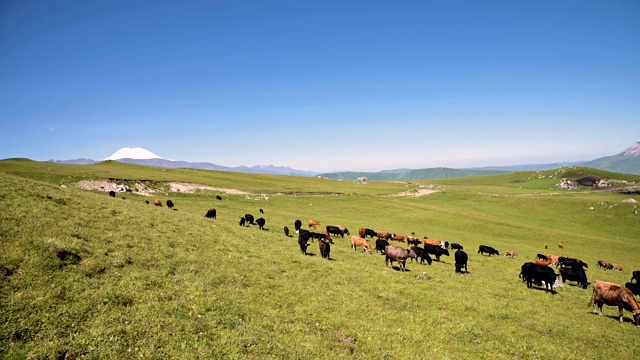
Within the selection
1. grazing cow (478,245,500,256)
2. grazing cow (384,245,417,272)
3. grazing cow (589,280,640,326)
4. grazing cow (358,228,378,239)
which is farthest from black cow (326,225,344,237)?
grazing cow (589,280,640,326)

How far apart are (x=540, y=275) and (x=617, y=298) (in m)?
4.88

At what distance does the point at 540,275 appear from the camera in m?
22.6

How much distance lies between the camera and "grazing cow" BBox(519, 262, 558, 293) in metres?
22.2

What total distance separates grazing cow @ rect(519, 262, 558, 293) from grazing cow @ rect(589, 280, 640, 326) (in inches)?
125

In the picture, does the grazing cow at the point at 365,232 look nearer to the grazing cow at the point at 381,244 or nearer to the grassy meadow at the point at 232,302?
the grazing cow at the point at 381,244

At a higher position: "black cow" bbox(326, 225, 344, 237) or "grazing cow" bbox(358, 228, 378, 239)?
"black cow" bbox(326, 225, 344, 237)

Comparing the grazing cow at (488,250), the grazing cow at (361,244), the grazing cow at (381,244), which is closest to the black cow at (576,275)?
the grazing cow at (488,250)

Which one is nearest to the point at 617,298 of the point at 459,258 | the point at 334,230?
the point at 459,258

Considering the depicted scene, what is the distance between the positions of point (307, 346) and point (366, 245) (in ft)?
67.4

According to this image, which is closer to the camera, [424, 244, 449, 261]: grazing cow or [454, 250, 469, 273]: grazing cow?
[454, 250, 469, 273]: grazing cow

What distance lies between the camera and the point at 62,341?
26.0 ft

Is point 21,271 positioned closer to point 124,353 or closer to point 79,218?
point 124,353

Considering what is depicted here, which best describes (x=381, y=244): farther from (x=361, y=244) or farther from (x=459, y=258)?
(x=459, y=258)

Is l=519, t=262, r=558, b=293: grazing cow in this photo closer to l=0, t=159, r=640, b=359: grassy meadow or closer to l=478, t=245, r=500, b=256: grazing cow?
l=0, t=159, r=640, b=359: grassy meadow
